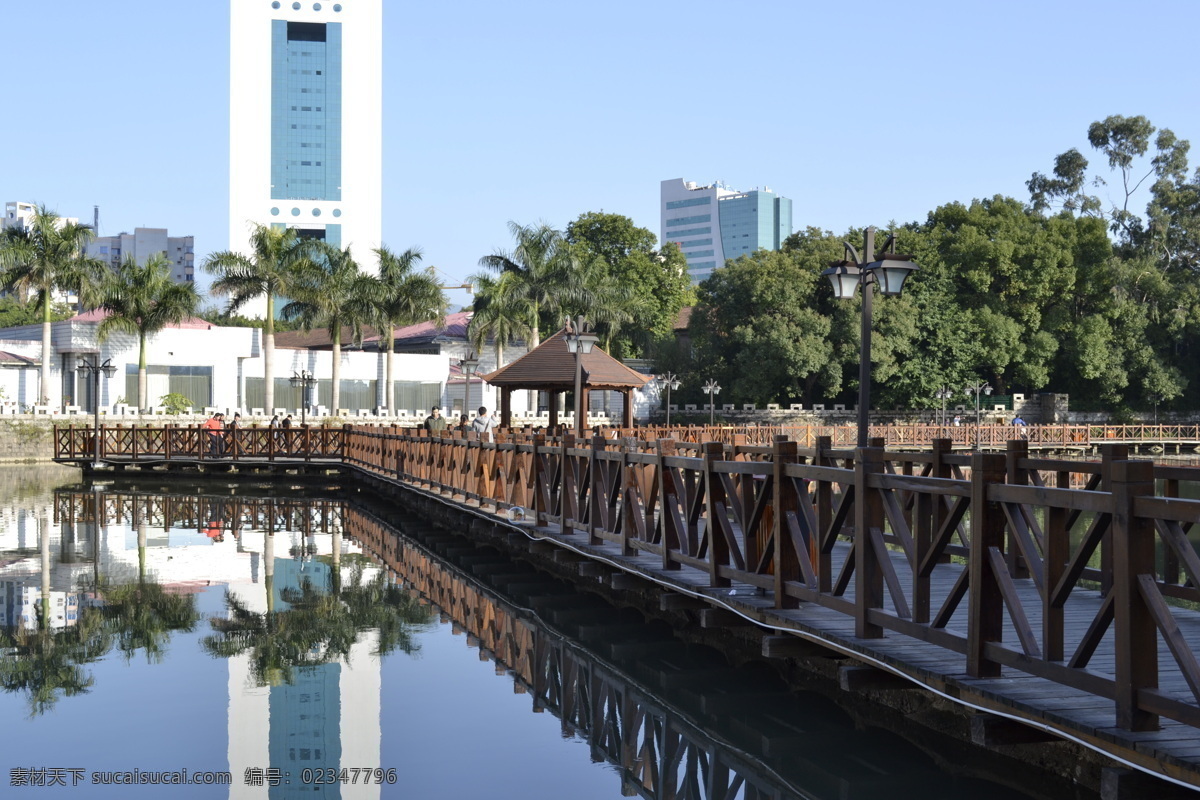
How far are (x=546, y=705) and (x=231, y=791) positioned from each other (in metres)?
2.68

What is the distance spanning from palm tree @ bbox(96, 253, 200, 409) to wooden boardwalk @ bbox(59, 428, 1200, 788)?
126 ft

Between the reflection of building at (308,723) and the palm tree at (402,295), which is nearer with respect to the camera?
the reflection of building at (308,723)

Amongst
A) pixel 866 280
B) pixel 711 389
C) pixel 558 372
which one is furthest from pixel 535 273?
pixel 866 280

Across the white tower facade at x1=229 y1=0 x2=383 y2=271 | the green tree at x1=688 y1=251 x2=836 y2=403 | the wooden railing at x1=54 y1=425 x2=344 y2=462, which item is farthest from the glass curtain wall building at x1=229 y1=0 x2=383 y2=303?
the wooden railing at x1=54 y1=425 x2=344 y2=462

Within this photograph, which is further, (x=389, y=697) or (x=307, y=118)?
(x=307, y=118)

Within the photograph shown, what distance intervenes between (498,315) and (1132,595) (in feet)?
156

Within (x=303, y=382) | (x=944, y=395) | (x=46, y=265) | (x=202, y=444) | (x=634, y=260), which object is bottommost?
(x=202, y=444)

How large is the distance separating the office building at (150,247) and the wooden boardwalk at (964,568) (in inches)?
6033

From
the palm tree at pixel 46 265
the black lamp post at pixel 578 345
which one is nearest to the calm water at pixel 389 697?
the black lamp post at pixel 578 345

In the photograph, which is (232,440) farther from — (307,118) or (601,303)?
(307,118)

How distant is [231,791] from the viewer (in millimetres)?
7305

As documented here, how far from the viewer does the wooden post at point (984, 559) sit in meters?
5.80

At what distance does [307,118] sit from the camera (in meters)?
93.5

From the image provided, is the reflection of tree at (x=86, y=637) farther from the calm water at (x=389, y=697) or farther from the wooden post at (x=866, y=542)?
the wooden post at (x=866, y=542)
